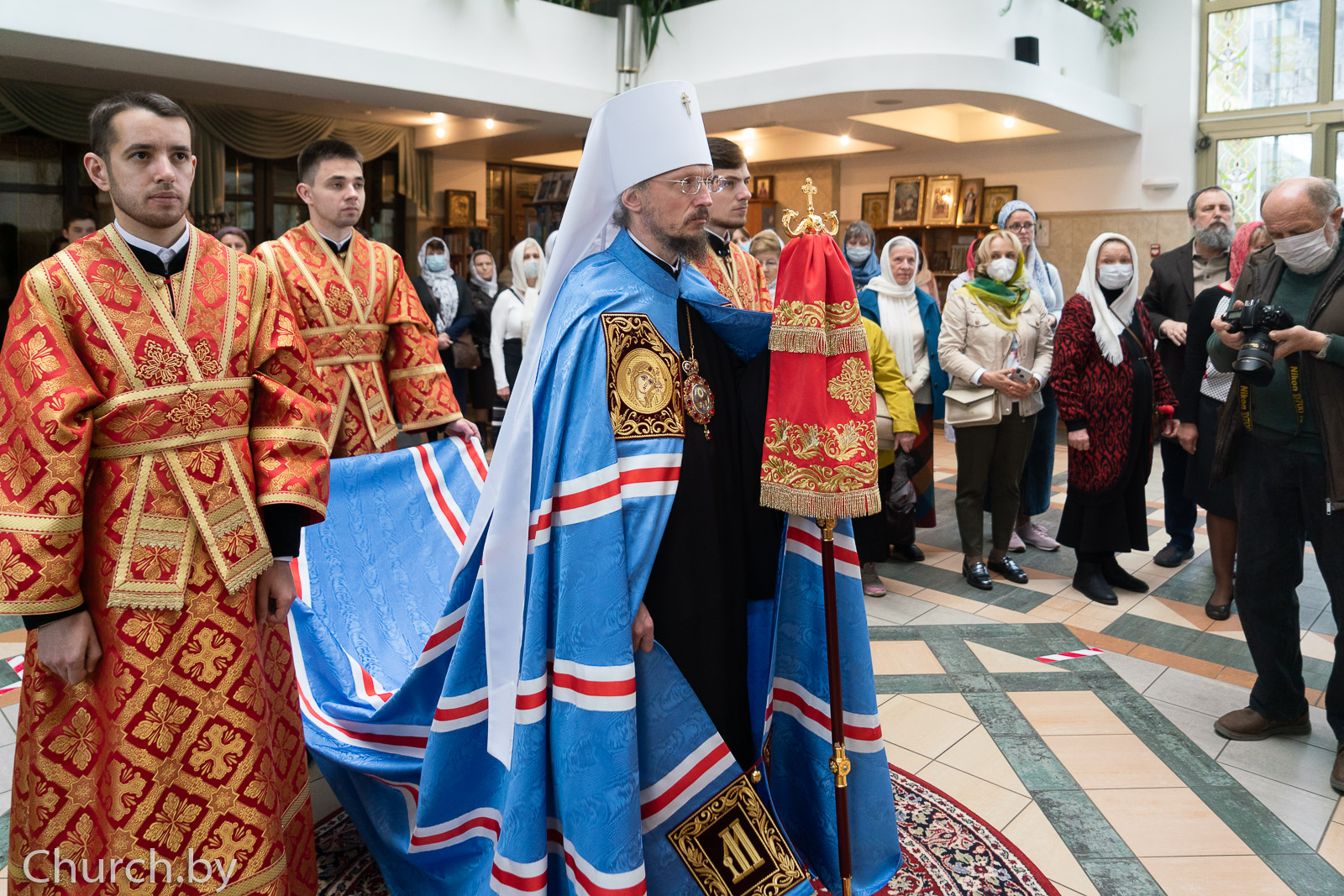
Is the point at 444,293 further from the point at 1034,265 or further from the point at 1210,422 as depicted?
the point at 1210,422

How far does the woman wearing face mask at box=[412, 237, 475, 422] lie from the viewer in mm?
8266

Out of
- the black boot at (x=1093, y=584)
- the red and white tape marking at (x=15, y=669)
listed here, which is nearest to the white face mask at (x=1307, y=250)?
the black boot at (x=1093, y=584)

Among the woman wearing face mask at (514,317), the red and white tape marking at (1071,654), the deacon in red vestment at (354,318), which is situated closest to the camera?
the deacon in red vestment at (354,318)

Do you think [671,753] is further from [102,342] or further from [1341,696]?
[1341,696]

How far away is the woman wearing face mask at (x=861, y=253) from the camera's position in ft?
18.9

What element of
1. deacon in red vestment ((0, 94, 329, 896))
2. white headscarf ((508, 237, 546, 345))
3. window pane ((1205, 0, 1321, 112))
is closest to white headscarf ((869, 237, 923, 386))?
white headscarf ((508, 237, 546, 345))

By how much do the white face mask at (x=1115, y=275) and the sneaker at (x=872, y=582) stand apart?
5.78 feet

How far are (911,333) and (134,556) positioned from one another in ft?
13.2

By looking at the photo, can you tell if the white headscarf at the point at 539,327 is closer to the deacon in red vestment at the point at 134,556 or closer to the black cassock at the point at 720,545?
the black cassock at the point at 720,545

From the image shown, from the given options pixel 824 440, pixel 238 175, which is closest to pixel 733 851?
pixel 824 440

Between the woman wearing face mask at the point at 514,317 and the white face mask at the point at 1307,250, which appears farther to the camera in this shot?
the woman wearing face mask at the point at 514,317

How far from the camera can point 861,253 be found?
577 centimetres

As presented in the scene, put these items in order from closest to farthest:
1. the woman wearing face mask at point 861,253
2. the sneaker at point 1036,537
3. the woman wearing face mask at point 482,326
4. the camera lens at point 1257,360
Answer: the camera lens at point 1257,360, the sneaker at point 1036,537, the woman wearing face mask at point 861,253, the woman wearing face mask at point 482,326

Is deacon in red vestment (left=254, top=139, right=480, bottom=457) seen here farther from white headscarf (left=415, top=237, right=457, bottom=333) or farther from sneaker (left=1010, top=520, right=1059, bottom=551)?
white headscarf (left=415, top=237, right=457, bottom=333)
